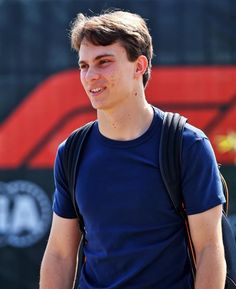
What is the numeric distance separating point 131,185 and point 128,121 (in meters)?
0.23

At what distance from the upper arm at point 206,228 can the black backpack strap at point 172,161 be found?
0.24ft

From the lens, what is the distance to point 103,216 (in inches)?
109

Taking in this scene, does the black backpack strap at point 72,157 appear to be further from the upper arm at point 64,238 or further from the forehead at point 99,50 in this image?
the forehead at point 99,50

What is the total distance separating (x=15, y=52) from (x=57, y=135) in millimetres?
742

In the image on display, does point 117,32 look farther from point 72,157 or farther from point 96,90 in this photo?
point 72,157

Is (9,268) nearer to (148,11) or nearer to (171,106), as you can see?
(171,106)

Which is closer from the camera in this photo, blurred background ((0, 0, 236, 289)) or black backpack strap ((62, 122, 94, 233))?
black backpack strap ((62, 122, 94, 233))

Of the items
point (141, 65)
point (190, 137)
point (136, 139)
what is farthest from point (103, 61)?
point (190, 137)

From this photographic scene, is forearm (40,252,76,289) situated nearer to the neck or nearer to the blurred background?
the neck

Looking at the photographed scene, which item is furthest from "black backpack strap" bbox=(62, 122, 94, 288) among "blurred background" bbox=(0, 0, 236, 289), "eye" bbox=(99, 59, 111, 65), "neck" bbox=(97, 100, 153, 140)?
"blurred background" bbox=(0, 0, 236, 289)

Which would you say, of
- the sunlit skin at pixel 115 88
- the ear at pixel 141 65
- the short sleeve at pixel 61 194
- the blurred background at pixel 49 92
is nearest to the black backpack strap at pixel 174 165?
the sunlit skin at pixel 115 88

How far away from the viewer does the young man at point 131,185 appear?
2721mm

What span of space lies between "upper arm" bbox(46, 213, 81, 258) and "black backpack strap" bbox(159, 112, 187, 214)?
41 cm

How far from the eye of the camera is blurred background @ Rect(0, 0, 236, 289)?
6789 millimetres
